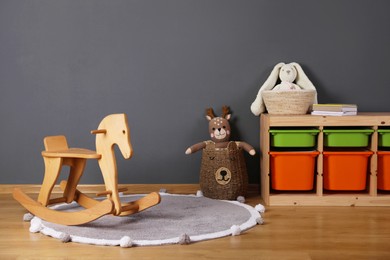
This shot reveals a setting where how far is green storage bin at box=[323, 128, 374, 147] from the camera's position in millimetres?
2999

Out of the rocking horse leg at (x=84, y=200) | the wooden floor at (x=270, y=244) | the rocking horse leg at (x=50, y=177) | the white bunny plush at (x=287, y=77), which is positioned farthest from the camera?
the white bunny plush at (x=287, y=77)

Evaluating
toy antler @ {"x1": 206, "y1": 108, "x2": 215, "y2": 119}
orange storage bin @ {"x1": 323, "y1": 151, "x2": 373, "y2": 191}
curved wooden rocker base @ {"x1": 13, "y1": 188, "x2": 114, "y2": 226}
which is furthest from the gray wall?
curved wooden rocker base @ {"x1": 13, "y1": 188, "x2": 114, "y2": 226}

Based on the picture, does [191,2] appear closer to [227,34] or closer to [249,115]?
[227,34]

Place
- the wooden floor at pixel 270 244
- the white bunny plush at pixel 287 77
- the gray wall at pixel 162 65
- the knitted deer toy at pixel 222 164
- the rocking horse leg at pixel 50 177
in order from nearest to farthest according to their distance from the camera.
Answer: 1. the wooden floor at pixel 270 244
2. the rocking horse leg at pixel 50 177
3. the knitted deer toy at pixel 222 164
4. the white bunny plush at pixel 287 77
5. the gray wall at pixel 162 65

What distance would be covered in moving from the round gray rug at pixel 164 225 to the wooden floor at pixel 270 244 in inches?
1.6

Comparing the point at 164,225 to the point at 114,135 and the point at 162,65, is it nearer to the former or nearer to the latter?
the point at 114,135

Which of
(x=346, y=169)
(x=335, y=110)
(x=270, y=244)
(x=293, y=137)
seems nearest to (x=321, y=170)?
(x=346, y=169)

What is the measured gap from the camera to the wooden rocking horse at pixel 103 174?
2432mm

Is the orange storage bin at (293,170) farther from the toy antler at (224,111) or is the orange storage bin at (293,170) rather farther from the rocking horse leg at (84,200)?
the rocking horse leg at (84,200)

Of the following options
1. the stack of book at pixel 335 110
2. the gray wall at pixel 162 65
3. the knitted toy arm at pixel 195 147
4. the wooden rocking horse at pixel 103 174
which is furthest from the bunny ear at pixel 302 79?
the wooden rocking horse at pixel 103 174

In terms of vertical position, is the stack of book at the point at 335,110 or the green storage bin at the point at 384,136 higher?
the stack of book at the point at 335,110

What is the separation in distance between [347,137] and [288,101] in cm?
39

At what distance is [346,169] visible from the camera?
3.02 meters

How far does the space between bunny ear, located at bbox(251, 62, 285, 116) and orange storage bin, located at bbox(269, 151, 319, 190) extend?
353 mm
